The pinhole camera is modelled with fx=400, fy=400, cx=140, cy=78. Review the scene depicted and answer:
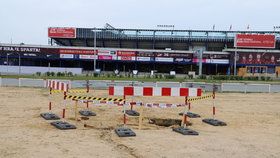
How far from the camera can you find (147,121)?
47.7 feet

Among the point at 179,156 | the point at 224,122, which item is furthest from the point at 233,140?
the point at 224,122

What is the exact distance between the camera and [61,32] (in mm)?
94438

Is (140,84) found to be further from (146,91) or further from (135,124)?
(146,91)

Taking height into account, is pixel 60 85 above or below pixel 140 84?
above

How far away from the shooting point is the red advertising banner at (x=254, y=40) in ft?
284

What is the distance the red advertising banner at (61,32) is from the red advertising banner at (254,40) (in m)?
38.3

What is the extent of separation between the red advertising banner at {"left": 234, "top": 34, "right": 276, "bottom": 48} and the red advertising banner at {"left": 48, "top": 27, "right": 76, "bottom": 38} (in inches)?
1509

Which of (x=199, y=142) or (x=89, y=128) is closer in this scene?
(x=199, y=142)

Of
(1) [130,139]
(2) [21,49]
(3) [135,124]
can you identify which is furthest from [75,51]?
(1) [130,139]

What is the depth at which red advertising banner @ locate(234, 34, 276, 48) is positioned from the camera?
284ft

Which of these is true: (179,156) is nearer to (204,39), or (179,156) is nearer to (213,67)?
(213,67)

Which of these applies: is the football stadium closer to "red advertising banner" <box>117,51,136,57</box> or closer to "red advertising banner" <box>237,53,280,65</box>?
"red advertising banner" <box>237,53,280,65</box>

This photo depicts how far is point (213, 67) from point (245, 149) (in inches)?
2926

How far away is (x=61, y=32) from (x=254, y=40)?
1736 inches
